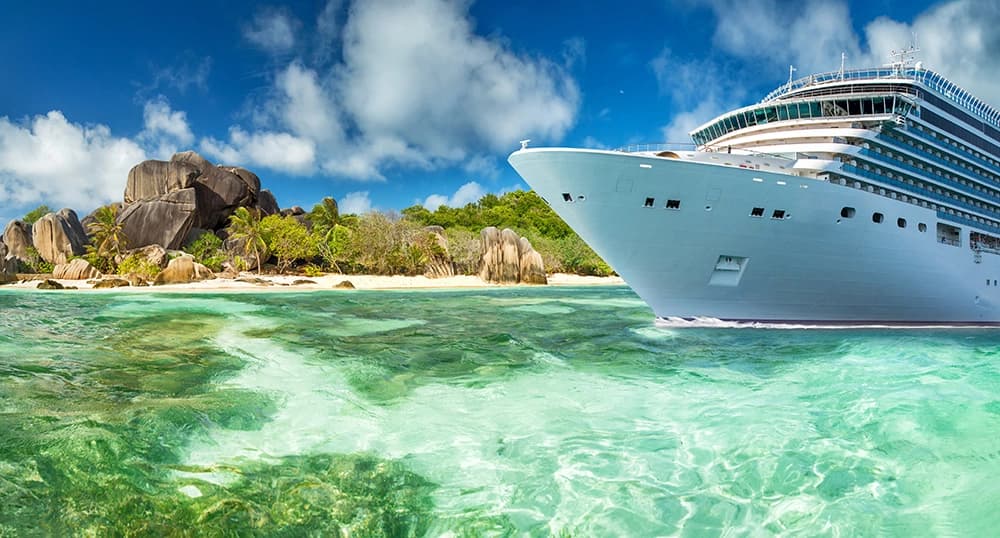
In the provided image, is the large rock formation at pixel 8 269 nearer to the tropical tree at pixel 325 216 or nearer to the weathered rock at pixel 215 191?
the weathered rock at pixel 215 191

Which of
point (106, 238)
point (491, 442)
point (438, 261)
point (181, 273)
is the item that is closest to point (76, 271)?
point (106, 238)

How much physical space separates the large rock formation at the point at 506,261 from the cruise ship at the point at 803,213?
103 ft

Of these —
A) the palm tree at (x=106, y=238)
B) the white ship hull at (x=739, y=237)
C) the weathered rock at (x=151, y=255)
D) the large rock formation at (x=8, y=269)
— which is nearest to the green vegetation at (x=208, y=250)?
the weathered rock at (x=151, y=255)

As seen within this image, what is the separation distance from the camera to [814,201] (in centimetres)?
1555

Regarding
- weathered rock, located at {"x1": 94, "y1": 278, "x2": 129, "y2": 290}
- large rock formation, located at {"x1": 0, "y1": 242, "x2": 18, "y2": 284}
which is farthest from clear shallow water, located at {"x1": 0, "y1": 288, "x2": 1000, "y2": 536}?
large rock formation, located at {"x1": 0, "y1": 242, "x2": 18, "y2": 284}

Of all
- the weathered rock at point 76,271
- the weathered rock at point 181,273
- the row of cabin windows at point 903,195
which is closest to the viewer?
the row of cabin windows at point 903,195

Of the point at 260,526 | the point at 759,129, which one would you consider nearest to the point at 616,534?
the point at 260,526

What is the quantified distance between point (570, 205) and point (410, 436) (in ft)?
34.0

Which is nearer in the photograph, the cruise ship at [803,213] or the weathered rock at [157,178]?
the cruise ship at [803,213]

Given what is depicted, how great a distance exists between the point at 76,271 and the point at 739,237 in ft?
165

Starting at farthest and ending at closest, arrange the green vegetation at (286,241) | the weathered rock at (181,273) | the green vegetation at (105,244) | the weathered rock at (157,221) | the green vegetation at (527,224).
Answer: the green vegetation at (527,224) < the weathered rock at (157,221) < the green vegetation at (286,241) < the green vegetation at (105,244) < the weathered rock at (181,273)

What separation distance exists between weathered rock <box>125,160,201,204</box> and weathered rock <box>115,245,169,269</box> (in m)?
7.17

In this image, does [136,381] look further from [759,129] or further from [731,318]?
[759,129]

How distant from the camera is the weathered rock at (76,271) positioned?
141ft
